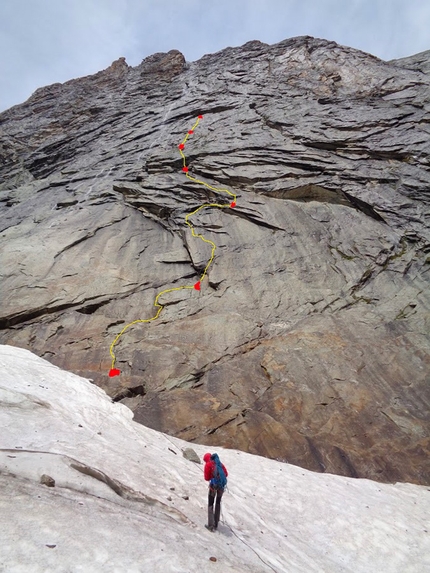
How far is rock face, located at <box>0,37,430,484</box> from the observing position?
12.5 meters

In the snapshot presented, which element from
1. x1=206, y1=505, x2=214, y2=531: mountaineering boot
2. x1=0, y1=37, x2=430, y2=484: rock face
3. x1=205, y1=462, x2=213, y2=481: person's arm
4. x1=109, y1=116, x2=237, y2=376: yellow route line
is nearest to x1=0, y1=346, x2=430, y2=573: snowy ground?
x1=206, y1=505, x2=214, y2=531: mountaineering boot

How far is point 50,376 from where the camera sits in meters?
12.3

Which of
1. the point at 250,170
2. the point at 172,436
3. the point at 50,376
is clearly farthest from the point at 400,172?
the point at 50,376

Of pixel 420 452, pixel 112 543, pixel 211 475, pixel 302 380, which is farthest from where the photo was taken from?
pixel 302 380

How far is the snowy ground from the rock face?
1638 millimetres

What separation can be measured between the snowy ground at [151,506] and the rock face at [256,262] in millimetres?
1638

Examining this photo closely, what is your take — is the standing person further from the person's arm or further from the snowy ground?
the snowy ground

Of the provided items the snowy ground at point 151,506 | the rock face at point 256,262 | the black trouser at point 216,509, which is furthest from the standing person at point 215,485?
the rock face at point 256,262

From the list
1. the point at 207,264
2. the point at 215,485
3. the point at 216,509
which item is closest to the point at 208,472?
the point at 215,485

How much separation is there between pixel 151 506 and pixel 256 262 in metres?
13.0

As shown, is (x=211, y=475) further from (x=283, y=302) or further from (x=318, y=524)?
(x=283, y=302)

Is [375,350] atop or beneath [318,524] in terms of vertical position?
atop

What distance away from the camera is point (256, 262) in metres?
18.1

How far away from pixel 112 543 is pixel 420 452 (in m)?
9.92
